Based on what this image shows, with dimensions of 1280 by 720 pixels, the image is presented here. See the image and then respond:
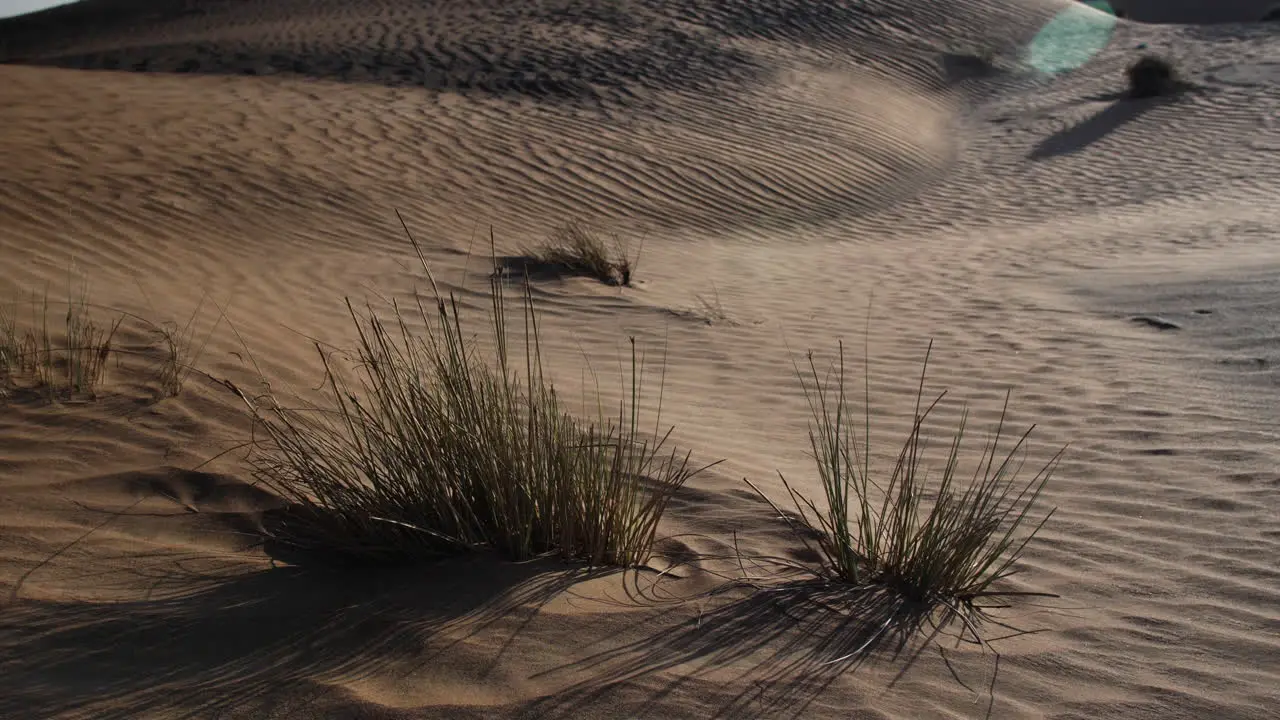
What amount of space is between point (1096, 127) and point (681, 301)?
10.1 metres

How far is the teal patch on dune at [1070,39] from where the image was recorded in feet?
61.5

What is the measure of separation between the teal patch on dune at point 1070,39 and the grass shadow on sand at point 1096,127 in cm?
285

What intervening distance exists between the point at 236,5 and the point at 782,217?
667 inches

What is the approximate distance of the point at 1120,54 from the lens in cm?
1881

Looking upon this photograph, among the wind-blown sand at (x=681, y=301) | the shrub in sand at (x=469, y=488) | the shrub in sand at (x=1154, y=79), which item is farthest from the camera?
the shrub in sand at (x=1154, y=79)

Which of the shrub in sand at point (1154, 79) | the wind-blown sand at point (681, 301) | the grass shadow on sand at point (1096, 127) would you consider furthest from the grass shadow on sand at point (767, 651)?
the shrub in sand at point (1154, 79)

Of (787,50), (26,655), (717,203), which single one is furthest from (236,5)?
(26,655)

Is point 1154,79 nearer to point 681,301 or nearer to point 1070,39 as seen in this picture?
point 1070,39

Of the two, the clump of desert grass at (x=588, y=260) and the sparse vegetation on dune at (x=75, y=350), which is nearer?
the sparse vegetation on dune at (x=75, y=350)

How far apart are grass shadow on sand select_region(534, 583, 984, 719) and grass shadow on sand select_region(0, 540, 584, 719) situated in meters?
0.32

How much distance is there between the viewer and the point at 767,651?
8.16 ft

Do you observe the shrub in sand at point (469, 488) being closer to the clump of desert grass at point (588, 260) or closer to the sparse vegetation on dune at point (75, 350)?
the sparse vegetation on dune at point (75, 350)

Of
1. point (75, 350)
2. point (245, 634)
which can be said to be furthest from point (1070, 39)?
point (245, 634)

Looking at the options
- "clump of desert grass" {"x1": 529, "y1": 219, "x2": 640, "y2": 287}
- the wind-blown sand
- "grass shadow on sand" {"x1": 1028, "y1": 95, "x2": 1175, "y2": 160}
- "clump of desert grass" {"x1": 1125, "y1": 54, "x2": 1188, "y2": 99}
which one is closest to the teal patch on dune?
the wind-blown sand
